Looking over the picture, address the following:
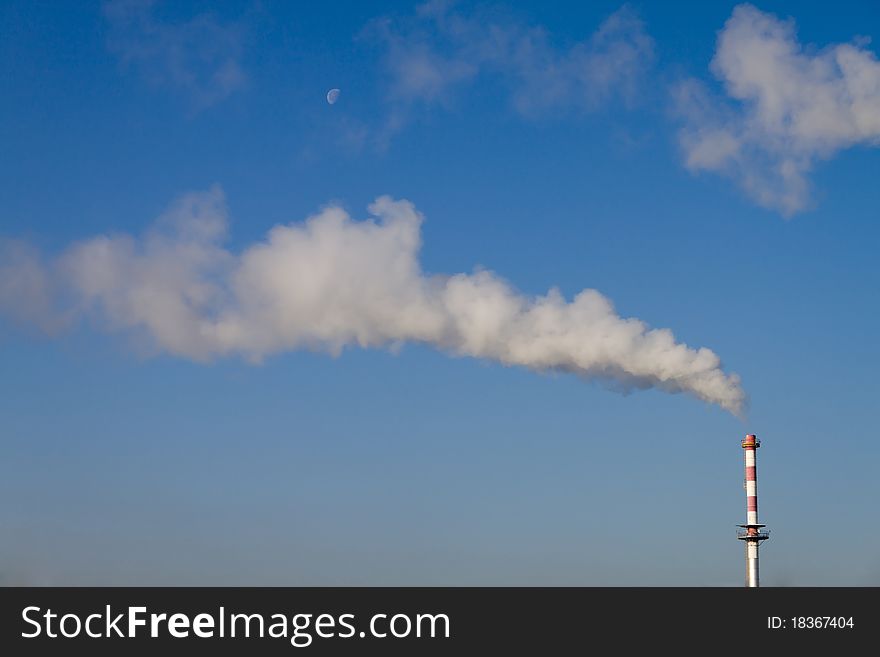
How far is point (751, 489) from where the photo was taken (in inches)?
3396
